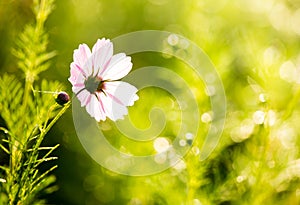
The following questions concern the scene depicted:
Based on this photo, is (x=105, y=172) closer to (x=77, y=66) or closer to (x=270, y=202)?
(x=270, y=202)

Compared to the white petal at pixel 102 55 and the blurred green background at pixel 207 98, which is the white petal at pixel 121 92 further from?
the blurred green background at pixel 207 98

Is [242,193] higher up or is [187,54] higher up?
[187,54]

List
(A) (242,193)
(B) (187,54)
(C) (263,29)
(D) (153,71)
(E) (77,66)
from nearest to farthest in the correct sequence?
(E) (77,66) < (A) (242,193) < (B) (187,54) < (D) (153,71) < (C) (263,29)

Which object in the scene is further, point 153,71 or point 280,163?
point 153,71

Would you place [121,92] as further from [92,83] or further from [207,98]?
[207,98]

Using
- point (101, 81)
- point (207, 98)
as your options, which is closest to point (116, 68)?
point (101, 81)

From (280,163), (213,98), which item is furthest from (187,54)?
(280,163)

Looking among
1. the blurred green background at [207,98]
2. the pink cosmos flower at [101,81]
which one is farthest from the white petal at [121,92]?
the blurred green background at [207,98]

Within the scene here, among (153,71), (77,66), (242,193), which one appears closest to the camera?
(77,66)
